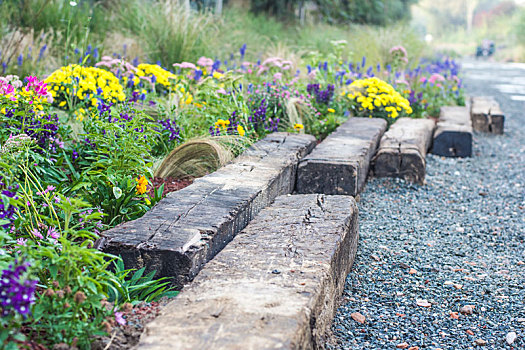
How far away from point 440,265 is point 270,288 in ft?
4.30

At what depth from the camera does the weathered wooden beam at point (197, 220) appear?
200 cm

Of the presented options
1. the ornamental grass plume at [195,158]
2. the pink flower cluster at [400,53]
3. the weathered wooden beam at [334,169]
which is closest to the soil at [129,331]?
the ornamental grass plume at [195,158]

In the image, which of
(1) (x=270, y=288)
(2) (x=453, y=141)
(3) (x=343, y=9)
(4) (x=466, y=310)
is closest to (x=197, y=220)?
(1) (x=270, y=288)

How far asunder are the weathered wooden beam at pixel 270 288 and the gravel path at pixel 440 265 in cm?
16

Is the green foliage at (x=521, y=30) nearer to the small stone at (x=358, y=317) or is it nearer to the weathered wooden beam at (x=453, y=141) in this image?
the weathered wooden beam at (x=453, y=141)

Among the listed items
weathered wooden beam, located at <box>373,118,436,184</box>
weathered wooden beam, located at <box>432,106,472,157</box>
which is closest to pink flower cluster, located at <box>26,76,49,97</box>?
weathered wooden beam, located at <box>373,118,436,184</box>

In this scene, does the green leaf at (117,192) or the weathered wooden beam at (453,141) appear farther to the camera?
the weathered wooden beam at (453,141)

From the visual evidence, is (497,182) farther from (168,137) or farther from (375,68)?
(375,68)

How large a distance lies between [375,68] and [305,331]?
6.57m

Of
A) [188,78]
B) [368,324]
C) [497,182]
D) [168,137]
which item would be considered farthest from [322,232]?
[188,78]

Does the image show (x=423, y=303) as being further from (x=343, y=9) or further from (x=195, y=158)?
(x=343, y=9)

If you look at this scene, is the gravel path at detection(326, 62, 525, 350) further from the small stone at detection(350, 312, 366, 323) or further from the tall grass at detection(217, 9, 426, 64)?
the tall grass at detection(217, 9, 426, 64)

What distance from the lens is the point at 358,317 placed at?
221cm

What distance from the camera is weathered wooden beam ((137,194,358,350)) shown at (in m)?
1.49
